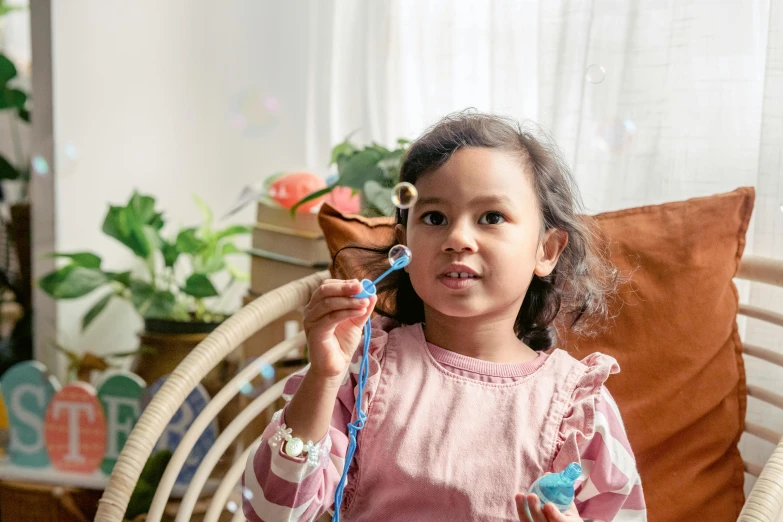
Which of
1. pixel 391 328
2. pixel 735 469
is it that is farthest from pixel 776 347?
pixel 391 328

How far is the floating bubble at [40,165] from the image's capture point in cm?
187

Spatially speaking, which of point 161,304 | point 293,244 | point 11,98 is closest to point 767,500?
point 293,244

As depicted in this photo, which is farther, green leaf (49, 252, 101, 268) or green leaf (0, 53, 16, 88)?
green leaf (0, 53, 16, 88)

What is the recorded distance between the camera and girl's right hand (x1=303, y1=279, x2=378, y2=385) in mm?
746

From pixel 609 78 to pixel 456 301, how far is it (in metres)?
0.67

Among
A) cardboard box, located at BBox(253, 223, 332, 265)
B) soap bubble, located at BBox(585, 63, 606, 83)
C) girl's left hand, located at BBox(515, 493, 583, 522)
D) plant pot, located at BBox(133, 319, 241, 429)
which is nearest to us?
girl's left hand, located at BBox(515, 493, 583, 522)

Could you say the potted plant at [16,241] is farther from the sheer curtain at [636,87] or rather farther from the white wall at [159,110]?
the sheer curtain at [636,87]

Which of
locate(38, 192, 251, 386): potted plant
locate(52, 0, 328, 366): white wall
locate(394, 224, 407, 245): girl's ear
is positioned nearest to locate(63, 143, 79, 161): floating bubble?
locate(52, 0, 328, 366): white wall

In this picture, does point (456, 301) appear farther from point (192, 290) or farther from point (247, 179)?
point (247, 179)

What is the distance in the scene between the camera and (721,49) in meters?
1.27

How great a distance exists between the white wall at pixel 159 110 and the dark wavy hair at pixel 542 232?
94 centimetres

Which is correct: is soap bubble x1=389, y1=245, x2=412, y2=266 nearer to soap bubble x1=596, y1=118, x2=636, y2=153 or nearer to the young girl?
the young girl

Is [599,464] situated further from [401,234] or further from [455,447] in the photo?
[401,234]

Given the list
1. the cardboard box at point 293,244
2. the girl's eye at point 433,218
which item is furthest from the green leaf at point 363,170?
the girl's eye at point 433,218
